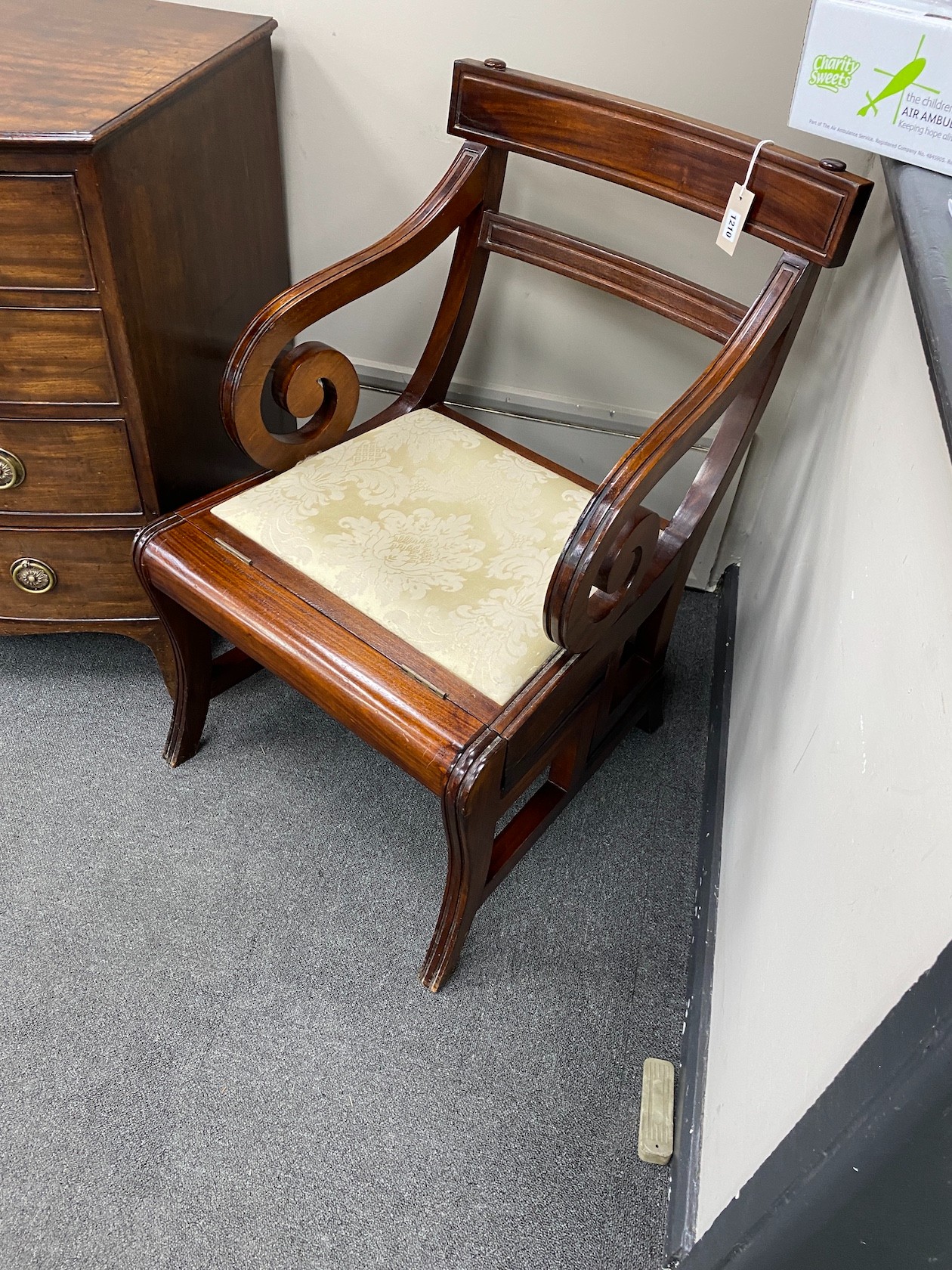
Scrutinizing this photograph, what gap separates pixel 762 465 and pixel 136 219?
106 centimetres

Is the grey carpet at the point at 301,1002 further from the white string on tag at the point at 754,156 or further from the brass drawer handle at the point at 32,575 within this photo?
the white string on tag at the point at 754,156

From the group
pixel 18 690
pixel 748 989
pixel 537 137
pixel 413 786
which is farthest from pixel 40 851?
pixel 537 137

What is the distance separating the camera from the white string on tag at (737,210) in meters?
1.01

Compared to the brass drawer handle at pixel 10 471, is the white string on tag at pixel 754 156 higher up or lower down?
higher up

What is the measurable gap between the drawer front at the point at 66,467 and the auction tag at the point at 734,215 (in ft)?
2.69

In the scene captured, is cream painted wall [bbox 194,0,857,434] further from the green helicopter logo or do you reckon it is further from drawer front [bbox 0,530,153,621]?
drawer front [bbox 0,530,153,621]

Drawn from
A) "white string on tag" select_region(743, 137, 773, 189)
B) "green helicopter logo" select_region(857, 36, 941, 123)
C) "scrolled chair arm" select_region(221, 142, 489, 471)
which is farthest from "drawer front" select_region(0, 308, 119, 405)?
"green helicopter logo" select_region(857, 36, 941, 123)

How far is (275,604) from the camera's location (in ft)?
3.55

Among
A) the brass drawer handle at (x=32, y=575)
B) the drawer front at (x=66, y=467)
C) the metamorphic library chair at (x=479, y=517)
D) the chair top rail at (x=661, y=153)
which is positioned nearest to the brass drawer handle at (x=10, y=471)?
the drawer front at (x=66, y=467)

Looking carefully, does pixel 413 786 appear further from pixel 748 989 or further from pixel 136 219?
pixel 136 219

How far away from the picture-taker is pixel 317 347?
117 cm

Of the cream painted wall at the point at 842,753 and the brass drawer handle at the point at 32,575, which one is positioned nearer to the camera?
the cream painted wall at the point at 842,753

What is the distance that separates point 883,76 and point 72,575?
4.04ft

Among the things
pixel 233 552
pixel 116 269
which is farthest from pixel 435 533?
pixel 116 269
